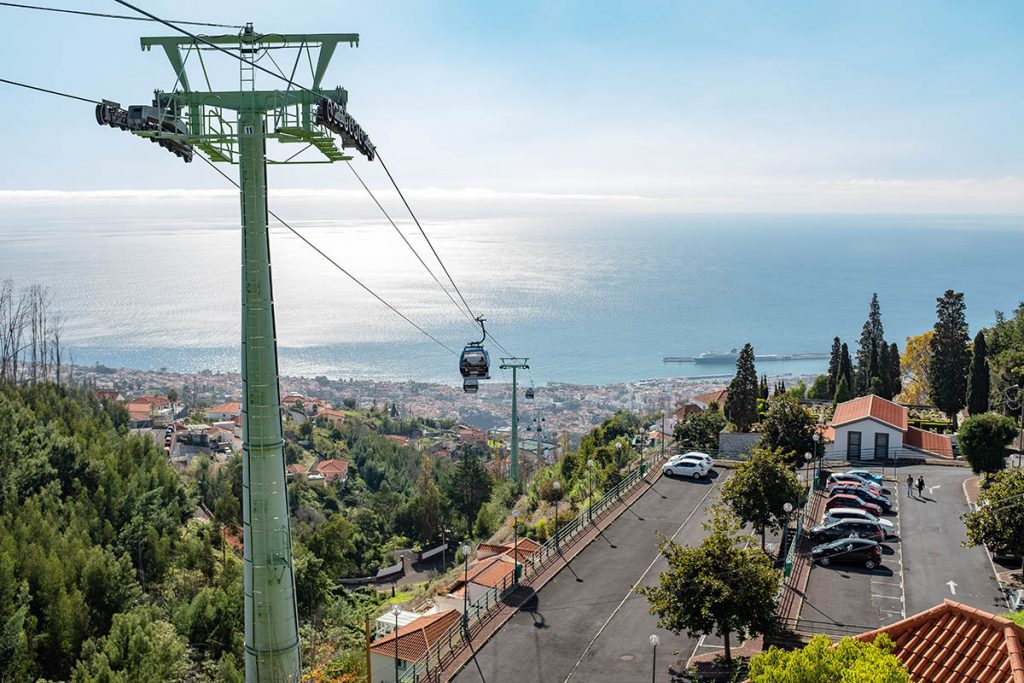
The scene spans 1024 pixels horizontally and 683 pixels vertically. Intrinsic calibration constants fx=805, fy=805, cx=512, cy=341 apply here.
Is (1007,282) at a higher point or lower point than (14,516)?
higher

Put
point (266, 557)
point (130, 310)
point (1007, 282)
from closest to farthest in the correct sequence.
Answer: point (266, 557)
point (130, 310)
point (1007, 282)

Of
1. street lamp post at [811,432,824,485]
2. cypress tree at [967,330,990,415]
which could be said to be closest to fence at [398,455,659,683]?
street lamp post at [811,432,824,485]

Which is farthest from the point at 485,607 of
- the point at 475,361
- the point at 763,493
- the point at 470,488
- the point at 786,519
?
the point at 470,488

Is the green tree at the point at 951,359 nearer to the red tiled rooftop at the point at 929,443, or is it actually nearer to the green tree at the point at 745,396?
the red tiled rooftop at the point at 929,443

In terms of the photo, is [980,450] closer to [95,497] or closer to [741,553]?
[741,553]

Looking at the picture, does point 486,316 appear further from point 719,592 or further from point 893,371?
point 719,592

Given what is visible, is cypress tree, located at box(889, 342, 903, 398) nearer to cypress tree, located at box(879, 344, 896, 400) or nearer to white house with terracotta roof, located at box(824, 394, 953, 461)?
cypress tree, located at box(879, 344, 896, 400)

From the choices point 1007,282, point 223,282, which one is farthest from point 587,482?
point 1007,282
